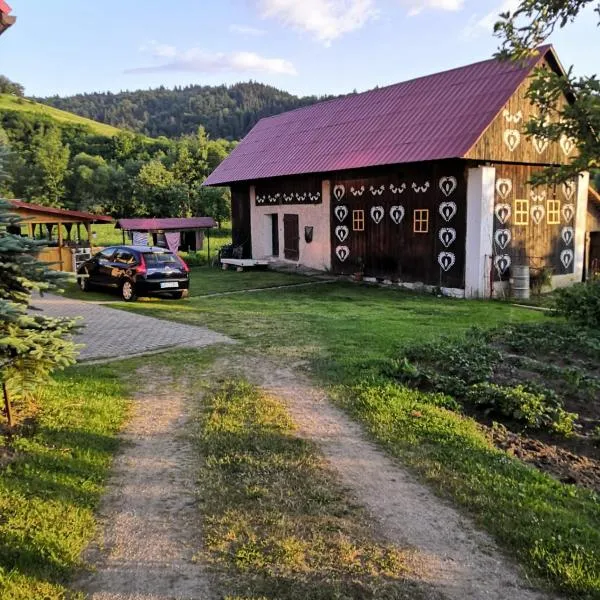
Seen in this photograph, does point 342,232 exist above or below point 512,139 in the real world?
below

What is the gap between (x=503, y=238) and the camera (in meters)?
17.8

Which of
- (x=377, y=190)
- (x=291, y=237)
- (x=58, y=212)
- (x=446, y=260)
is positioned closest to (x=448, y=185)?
(x=446, y=260)

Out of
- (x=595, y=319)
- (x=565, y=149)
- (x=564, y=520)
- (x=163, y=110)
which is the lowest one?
(x=564, y=520)

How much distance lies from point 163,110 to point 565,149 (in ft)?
414

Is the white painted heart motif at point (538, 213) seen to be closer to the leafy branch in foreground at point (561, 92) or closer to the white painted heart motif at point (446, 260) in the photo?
the white painted heart motif at point (446, 260)

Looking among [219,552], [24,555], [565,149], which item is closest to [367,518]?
[219,552]

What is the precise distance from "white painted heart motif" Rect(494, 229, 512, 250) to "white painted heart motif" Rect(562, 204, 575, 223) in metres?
Result: 3.09

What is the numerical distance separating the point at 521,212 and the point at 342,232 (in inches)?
251

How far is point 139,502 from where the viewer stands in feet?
15.4

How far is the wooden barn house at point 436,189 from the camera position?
1717cm

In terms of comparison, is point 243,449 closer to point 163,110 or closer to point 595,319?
point 595,319

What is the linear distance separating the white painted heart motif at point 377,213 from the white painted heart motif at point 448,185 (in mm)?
2609

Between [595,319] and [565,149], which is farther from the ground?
[565,149]

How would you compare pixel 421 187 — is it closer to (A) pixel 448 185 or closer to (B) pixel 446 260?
(A) pixel 448 185
